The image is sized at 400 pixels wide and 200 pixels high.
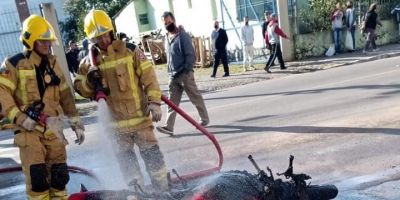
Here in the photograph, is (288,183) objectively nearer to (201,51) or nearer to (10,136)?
(10,136)

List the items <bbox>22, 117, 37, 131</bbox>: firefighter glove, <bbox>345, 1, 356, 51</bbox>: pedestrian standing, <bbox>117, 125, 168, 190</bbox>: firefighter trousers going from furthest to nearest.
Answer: <bbox>345, 1, 356, 51</bbox>: pedestrian standing < <bbox>117, 125, 168, 190</bbox>: firefighter trousers < <bbox>22, 117, 37, 131</bbox>: firefighter glove

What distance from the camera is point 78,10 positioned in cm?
4588

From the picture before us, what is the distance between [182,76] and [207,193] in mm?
4597

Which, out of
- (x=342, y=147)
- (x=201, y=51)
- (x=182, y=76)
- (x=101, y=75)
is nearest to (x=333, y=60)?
(x=201, y=51)

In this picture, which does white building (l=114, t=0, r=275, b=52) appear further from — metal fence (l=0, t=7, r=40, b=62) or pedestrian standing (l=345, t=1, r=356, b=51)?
metal fence (l=0, t=7, r=40, b=62)

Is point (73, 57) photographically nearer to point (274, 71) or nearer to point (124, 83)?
point (274, 71)

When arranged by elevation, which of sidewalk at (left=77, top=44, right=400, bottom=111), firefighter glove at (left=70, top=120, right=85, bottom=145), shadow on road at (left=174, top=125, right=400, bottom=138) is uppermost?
firefighter glove at (left=70, top=120, right=85, bottom=145)

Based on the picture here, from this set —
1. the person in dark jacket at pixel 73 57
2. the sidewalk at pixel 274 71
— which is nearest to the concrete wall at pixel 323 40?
the sidewalk at pixel 274 71

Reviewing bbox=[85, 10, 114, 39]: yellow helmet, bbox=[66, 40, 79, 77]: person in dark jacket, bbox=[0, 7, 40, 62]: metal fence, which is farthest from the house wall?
bbox=[85, 10, 114, 39]: yellow helmet

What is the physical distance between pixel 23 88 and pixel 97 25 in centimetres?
78

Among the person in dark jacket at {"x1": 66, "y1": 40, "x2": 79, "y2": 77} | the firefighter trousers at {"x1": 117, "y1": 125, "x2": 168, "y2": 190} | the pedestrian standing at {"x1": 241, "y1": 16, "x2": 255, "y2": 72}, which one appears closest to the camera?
the firefighter trousers at {"x1": 117, "y1": 125, "x2": 168, "y2": 190}

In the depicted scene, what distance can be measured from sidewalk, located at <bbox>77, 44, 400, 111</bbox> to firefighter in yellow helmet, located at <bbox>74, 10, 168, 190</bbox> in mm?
8619

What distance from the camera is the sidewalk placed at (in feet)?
46.4

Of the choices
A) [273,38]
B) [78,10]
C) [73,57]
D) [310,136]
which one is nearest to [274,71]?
[273,38]
